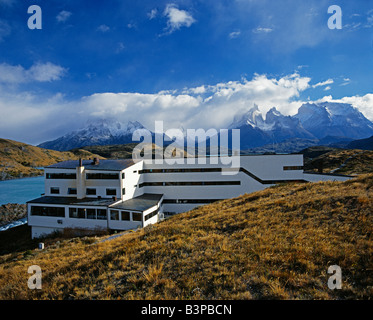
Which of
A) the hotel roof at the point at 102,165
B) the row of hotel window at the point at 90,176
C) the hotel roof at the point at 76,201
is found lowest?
the hotel roof at the point at 76,201

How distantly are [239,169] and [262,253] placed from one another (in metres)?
27.0

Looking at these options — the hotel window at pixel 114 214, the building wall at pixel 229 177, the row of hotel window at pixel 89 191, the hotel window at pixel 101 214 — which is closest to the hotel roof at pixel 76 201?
the hotel window at pixel 101 214

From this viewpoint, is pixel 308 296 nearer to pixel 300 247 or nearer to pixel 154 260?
pixel 300 247

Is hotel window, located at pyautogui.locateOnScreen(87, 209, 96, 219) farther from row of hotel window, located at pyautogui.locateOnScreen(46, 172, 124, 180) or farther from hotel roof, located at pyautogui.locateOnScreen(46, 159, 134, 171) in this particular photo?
hotel roof, located at pyautogui.locateOnScreen(46, 159, 134, 171)

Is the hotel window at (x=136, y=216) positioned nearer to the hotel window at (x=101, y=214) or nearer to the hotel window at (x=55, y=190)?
the hotel window at (x=101, y=214)

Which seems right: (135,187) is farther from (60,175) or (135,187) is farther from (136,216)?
(60,175)

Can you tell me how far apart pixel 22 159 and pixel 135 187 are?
554 feet

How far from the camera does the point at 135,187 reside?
106 feet

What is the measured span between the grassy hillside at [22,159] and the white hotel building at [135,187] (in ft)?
369

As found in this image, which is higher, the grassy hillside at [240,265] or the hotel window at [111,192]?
the grassy hillside at [240,265]

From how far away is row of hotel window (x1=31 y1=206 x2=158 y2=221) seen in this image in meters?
25.1

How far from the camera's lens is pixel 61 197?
30.5m

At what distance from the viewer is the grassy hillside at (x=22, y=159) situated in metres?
116
